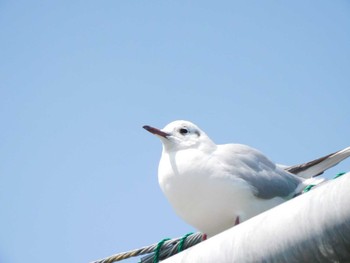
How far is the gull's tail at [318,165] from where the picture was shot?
396cm

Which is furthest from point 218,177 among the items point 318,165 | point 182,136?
point 318,165

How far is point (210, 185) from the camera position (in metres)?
3.75

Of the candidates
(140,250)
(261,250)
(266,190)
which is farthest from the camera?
(266,190)

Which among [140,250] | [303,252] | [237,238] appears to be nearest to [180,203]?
[140,250]

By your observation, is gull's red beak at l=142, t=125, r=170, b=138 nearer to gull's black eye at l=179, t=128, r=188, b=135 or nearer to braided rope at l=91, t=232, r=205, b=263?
gull's black eye at l=179, t=128, r=188, b=135

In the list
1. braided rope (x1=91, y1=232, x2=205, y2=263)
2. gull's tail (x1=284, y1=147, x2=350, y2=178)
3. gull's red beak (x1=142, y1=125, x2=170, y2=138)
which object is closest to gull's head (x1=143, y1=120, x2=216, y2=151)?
gull's red beak (x1=142, y1=125, x2=170, y2=138)

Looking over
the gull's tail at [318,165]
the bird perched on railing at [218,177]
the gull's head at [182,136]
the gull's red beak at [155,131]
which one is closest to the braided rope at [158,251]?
the bird perched on railing at [218,177]

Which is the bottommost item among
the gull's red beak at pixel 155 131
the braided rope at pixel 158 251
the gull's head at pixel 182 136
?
the braided rope at pixel 158 251

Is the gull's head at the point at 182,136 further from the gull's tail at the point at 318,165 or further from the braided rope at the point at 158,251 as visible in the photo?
the braided rope at the point at 158,251

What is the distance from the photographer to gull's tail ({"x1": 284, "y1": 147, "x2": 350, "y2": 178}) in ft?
13.0

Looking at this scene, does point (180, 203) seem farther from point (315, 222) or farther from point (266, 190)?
point (315, 222)

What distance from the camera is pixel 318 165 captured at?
13.6 ft

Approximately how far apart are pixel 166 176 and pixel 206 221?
0.35 m

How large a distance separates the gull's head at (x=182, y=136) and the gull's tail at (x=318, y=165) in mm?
586
